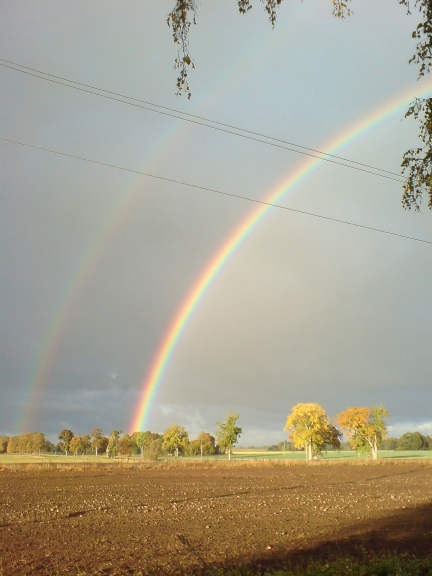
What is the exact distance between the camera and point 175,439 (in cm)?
13462

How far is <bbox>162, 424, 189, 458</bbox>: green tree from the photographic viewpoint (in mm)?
134375

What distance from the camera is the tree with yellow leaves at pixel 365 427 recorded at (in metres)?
121

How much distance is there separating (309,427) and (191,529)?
101 meters

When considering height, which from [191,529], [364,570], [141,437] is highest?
[141,437]

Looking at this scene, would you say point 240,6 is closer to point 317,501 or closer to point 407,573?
point 407,573

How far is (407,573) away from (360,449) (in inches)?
4931

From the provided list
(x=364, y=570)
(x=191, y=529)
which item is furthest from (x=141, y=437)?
(x=364, y=570)

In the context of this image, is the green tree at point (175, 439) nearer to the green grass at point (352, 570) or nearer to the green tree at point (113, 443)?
the green tree at point (113, 443)

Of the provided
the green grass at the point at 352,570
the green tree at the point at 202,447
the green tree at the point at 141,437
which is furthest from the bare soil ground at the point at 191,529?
the green tree at the point at 141,437

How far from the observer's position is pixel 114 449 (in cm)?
15412

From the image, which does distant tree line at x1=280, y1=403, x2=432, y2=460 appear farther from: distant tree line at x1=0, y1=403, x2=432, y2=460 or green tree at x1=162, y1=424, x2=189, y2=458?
green tree at x1=162, y1=424, x2=189, y2=458

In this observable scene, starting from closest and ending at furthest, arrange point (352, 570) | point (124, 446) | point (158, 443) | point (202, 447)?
point (352, 570) → point (158, 443) → point (202, 447) → point (124, 446)

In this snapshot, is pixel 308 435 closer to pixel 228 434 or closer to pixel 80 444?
pixel 228 434

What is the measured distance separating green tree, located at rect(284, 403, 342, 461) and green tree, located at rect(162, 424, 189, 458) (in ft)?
108
